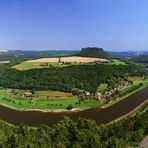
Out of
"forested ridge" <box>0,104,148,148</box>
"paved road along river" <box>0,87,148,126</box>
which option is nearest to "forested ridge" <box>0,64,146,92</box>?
"paved road along river" <box>0,87,148,126</box>

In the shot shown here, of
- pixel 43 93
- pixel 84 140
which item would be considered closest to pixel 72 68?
pixel 43 93

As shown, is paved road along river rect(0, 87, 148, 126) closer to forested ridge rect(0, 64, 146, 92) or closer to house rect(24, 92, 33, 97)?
house rect(24, 92, 33, 97)

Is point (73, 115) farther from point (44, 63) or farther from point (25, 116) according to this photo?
point (44, 63)

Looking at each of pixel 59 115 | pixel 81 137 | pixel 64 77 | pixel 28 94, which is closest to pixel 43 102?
pixel 28 94

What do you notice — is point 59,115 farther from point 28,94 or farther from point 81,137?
point 81,137

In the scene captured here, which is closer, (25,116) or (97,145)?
(97,145)

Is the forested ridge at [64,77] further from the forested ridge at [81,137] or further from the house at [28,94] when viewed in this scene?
the forested ridge at [81,137]
